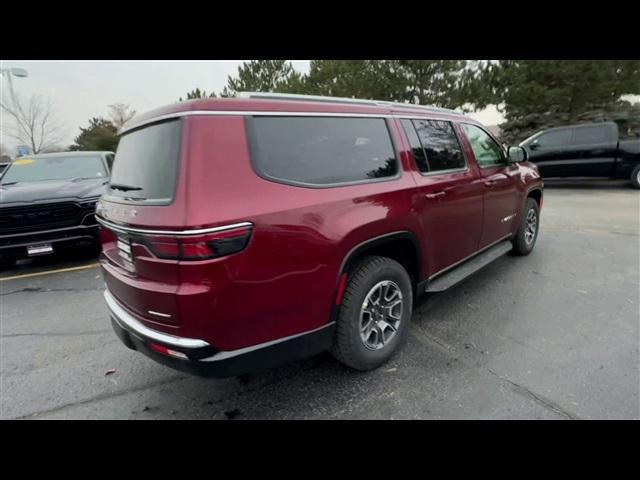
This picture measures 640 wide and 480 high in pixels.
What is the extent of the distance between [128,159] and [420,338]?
2701 mm

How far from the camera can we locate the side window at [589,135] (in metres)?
10.3

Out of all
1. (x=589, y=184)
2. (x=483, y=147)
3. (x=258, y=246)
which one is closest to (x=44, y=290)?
(x=258, y=246)

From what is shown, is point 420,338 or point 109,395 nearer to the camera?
point 109,395

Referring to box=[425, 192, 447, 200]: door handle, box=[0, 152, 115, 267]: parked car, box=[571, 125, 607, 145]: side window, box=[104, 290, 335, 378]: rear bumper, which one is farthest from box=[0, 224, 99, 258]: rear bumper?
box=[571, 125, 607, 145]: side window

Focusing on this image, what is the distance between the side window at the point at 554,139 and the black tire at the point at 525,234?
7.97 metres

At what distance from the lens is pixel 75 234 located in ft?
16.8

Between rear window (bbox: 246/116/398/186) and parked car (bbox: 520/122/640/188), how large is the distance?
10.3 meters

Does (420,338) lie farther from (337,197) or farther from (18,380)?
(18,380)

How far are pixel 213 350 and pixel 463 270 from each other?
2.52 m

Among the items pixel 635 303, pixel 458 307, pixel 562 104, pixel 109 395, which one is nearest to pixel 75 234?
pixel 109 395

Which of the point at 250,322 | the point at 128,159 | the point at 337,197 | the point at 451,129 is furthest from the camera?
the point at 451,129

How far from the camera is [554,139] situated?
1112 cm

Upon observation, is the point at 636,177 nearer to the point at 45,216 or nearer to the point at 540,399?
the point at 540,399

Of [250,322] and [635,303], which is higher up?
[250,322]
